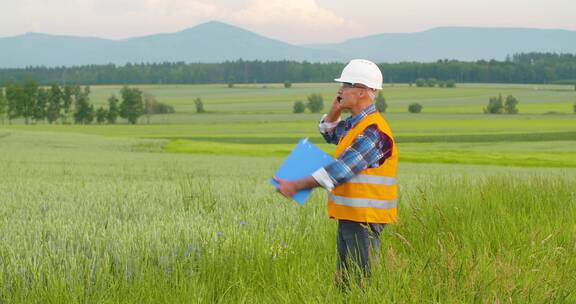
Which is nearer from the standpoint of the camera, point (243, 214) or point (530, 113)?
point (243, 214)

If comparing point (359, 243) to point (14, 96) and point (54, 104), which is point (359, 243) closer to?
point (14, 96)

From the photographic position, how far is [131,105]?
115 m

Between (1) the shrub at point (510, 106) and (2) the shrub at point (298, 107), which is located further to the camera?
(2) the shrub at point (298, 107)

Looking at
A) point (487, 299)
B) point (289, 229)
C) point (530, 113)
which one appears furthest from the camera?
point (530, 113)

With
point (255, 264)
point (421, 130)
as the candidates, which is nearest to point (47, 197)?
point (255, 264)

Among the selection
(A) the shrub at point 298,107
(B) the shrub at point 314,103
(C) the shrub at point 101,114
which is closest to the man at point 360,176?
(C) the shrub at point 101,114

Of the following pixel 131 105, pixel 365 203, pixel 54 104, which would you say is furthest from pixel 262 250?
pixel 54 104

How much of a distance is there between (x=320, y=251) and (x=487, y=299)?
7.97 feet

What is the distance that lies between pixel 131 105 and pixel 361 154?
114 metres

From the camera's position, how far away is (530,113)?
102 m

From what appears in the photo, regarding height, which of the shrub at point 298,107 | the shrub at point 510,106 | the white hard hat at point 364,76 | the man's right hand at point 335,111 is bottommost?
the shrub at point 298,107

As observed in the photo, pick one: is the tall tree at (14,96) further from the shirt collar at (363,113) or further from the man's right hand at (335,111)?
the shirt collar at (363,113)

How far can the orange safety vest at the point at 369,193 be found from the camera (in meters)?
5.04

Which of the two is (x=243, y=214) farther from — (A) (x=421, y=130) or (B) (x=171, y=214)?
(A) (x=421, y=130)
